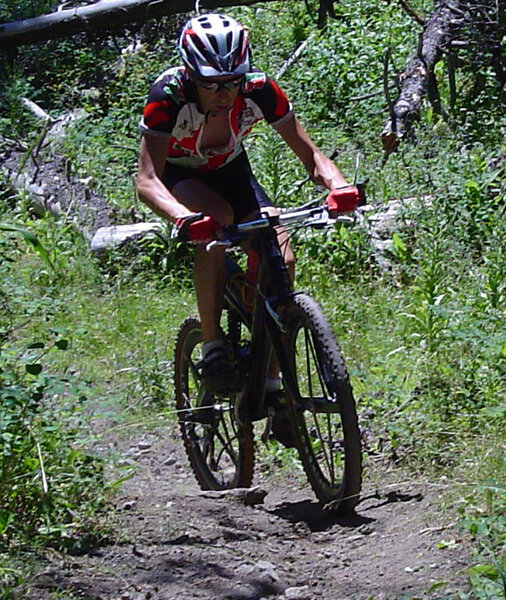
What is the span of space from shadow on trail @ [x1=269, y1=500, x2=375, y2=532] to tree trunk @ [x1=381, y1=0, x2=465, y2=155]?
461 centimetres

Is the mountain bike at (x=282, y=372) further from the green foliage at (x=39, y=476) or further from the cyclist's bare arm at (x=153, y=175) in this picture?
the green foliage at (x=39, y=476)

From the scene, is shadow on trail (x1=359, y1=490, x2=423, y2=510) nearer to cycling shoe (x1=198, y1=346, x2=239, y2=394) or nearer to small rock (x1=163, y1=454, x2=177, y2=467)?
cycling shoe (x1=198, y1=346, x2=239, y2=394)

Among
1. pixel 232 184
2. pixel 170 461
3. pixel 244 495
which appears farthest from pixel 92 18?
pixel 244 495

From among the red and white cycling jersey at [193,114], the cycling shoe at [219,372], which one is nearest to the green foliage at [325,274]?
the cycling shoe at [219,372]

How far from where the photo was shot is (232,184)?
213 inches

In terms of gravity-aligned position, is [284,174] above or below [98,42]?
below

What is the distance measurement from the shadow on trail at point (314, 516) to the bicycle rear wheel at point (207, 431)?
0.33 metres

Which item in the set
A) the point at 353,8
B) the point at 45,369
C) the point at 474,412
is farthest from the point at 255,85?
the point at 353,8

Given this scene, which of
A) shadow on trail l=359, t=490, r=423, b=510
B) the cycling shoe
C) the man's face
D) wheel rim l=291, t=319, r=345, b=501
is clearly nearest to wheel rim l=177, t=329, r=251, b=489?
the cycling shoe

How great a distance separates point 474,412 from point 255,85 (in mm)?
1887

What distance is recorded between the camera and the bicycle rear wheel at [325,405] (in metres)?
4.51

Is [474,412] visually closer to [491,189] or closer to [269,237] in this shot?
[269,237]

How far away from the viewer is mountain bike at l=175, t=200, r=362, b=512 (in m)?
4.59

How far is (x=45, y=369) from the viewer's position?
7094 mm
